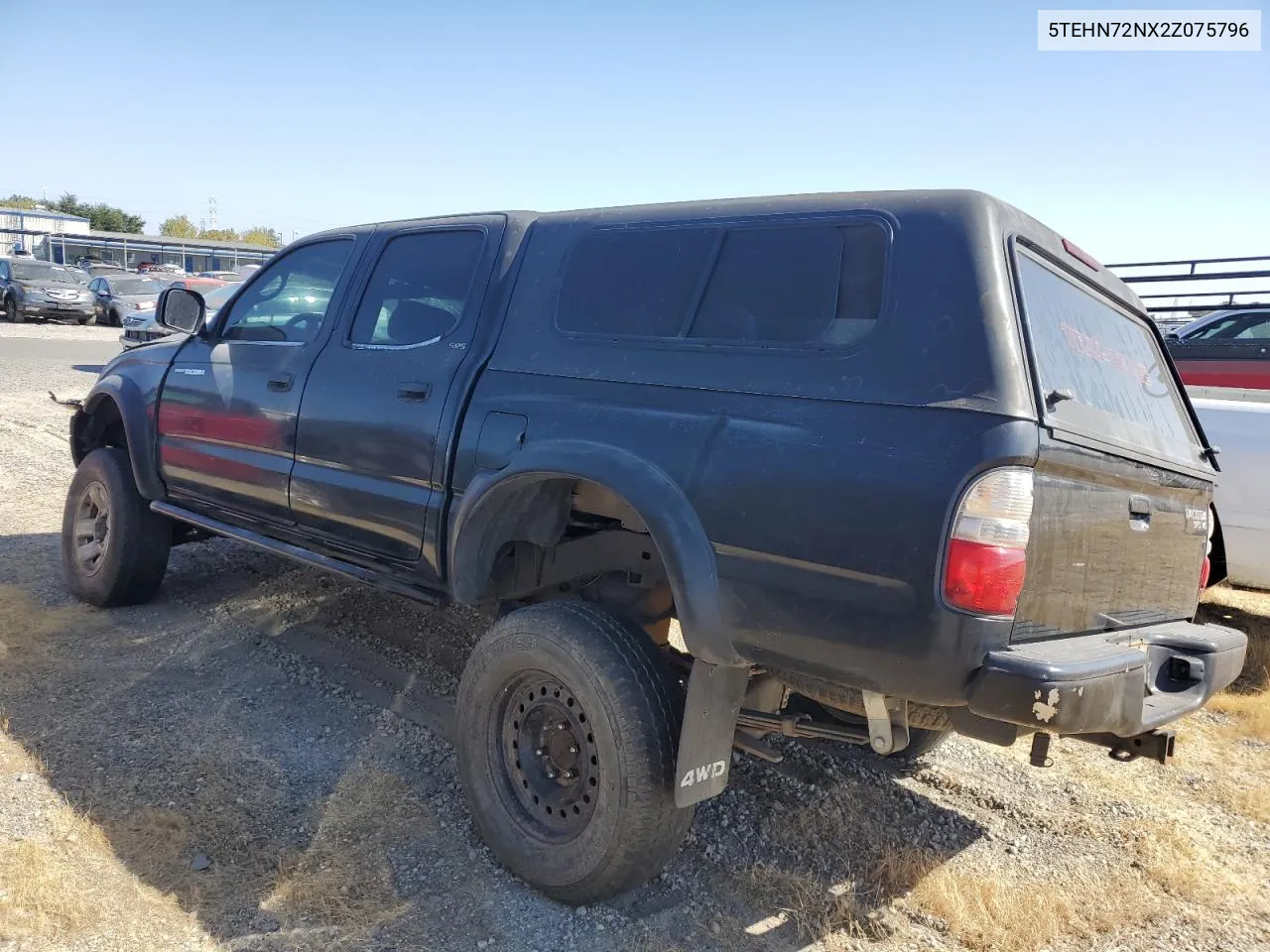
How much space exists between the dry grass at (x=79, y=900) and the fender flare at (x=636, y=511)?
1.31m

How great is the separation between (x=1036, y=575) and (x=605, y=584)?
153 cm

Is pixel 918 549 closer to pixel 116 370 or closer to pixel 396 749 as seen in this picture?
pixel 396 749

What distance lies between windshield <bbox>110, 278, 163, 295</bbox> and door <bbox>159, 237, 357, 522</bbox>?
862 inches

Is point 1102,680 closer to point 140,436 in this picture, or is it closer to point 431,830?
point 431,830

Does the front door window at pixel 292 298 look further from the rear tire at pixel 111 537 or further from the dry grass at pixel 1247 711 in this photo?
the dry grass at pixel 1247 711

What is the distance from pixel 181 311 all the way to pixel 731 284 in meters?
3.20

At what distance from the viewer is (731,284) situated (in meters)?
2.72

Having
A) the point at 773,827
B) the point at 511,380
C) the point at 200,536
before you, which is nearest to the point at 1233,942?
the point at 773,827

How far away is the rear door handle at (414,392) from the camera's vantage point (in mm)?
3373

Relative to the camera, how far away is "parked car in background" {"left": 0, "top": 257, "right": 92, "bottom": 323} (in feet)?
79.9

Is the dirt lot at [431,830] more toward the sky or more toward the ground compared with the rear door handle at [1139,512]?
more toward the ground

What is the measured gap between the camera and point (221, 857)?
9.52 feet

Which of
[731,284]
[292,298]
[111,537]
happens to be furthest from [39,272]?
[731,284]

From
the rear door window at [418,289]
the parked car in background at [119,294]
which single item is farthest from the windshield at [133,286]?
the rear door window at [418,289]
